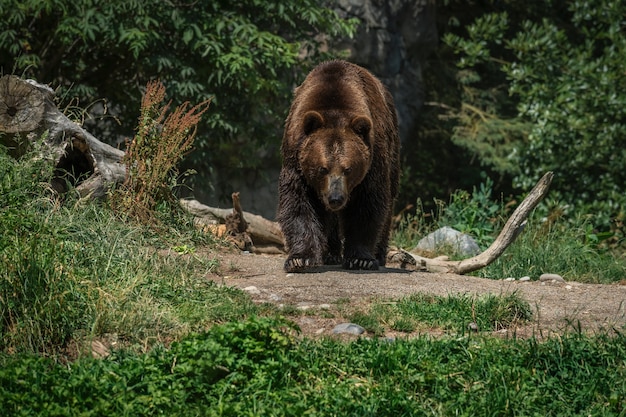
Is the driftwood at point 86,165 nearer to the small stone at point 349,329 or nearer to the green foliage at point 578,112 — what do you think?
the small stone at point 349,329

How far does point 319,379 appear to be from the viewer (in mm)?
4684

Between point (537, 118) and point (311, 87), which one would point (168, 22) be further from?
point (537, 118)

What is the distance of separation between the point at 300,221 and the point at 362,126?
0.94m

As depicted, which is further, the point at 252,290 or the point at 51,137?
the point at 51,137

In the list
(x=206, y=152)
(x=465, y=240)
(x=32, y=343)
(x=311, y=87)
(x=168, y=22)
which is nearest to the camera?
(x=32, y=343)

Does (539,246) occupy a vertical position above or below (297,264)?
above

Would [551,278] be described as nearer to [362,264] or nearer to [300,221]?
[362,264]

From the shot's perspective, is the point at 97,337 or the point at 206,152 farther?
the point at 206,152

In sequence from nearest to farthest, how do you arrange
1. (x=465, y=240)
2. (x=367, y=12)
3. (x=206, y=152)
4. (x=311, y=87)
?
(x=311, y=87)
(x=465, y=240)
(x=206, y=152)
(x=367, y=12)

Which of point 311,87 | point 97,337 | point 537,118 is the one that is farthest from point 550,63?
point 97,337

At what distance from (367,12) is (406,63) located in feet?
4.87

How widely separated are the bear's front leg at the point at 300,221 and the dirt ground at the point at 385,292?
188mm

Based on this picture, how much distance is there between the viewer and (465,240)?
9914 mm

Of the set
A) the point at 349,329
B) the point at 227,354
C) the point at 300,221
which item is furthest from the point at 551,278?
the point at 227,354
